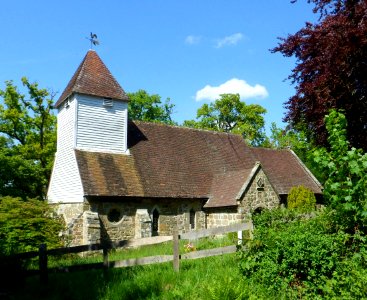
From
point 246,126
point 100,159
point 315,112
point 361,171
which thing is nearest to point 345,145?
point 361,171

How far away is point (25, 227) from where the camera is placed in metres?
15.7

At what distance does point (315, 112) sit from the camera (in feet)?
36.7

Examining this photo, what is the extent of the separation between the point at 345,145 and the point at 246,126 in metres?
39.7

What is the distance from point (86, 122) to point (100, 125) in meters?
0.81

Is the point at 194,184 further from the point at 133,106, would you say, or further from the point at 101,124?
the point at 133,106

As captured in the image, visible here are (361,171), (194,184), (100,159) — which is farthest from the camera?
(194,184)

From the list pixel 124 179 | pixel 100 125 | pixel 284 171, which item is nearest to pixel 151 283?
pixel 124 179

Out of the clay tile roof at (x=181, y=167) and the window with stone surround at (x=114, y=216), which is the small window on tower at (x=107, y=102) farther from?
the window with stone surround at (x=114, y=216)

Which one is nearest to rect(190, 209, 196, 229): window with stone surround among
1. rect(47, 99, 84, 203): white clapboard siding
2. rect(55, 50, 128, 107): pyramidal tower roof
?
rect(47, 99, 84, 203): white clapboard siding

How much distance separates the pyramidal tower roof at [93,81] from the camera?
2186 centimetres

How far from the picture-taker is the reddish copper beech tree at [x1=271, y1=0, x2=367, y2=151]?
10398 mm

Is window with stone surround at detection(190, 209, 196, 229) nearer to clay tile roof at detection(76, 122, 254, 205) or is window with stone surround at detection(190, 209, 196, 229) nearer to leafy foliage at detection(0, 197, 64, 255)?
clay tile roof at detection(76, 122, 254, 205)

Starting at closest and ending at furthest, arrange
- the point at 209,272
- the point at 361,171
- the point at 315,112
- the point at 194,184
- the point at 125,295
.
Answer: the point at 361,171 < the point at 125,295 < the point at 209,272 < the point at 315,112 < the point at 194,184

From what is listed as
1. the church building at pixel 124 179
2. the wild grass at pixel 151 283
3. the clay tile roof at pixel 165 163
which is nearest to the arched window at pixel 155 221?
the church building at pixel 124 179
